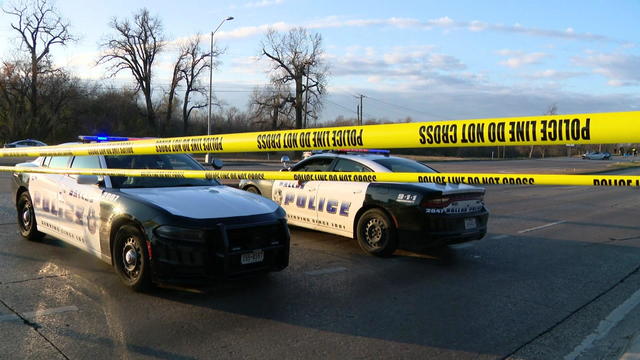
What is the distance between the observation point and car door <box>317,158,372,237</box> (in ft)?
24.6


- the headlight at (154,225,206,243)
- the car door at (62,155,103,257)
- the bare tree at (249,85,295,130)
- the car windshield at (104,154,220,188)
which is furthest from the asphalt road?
the bare tree at (249,85,295,130)

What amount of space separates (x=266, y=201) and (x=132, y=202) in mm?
1419

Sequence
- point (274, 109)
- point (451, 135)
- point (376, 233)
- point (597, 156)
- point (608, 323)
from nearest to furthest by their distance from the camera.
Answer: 1. point (451, 135)
2. point (608, 323)
3. point (376, 233)
4. point (274, 109)
5. point (597, 156)

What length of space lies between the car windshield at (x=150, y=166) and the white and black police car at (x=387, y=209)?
2.12 m

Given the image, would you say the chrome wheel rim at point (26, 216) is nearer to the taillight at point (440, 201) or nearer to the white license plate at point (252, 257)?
the white license plate at point (252, 257)

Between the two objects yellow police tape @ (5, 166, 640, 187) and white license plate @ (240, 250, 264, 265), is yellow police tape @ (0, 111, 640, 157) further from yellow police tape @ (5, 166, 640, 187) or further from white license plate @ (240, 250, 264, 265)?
white license plate @ (240, 250, 264, 265)

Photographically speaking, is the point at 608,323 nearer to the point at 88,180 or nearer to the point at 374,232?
the point at 374,232

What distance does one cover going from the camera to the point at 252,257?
501 cm

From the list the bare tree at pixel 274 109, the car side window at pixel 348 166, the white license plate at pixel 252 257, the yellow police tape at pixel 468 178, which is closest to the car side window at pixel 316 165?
the car side window at pixel 348 166

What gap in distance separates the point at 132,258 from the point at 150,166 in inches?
62.6

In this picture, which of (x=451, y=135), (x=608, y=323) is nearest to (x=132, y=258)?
(x=451, y=135)

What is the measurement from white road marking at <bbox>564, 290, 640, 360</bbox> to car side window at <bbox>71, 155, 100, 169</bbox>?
5.41 meters

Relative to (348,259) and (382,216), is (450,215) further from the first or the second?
(348,259)

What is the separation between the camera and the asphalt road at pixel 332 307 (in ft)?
13.1
